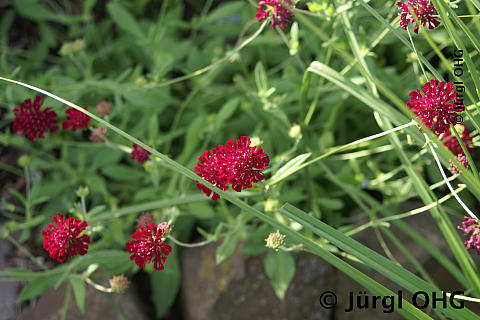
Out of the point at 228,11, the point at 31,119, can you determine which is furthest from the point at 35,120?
the point at 228,11

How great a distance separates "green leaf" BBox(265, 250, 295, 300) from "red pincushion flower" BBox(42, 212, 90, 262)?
58 centimetres

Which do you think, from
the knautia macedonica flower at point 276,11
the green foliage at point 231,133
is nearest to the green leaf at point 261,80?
the green foliage at point 231,133

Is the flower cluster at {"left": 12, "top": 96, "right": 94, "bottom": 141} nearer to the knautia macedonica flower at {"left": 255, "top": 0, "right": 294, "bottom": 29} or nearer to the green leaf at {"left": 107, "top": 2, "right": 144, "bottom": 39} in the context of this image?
the knautia macedonica flower at {"left": 255, "top": 0, "right": 294, "bottom": 29}

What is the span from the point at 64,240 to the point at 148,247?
18 centimetres

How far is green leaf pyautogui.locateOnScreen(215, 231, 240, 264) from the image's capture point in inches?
47.0

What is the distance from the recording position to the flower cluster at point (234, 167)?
2.81ft

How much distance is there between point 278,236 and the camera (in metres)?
0.94

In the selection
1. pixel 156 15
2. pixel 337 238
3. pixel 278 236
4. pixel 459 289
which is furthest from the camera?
pixel 156 15

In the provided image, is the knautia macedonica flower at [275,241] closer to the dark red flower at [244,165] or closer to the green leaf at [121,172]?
the dark red flower at [244,165]

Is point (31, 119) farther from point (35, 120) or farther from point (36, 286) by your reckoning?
point (36, 286)

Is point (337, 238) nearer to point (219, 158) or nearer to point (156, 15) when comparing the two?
point (219, 158)

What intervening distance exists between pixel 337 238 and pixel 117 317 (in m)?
1.04

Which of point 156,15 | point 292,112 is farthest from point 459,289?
point 156,15

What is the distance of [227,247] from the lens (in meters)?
1.22
